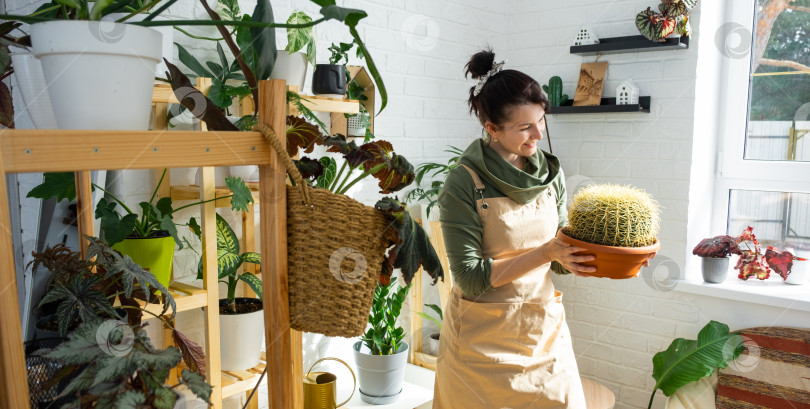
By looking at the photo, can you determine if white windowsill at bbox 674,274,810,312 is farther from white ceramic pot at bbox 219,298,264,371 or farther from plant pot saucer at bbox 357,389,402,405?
white ceramic pot at bbox 219,298,264,371

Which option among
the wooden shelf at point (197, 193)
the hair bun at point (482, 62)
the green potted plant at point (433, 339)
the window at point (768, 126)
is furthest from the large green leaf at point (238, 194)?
the window at point (768, 126)

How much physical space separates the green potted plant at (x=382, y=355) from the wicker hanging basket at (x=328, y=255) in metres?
1.19

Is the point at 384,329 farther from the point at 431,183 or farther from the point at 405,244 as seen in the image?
the point at 405,244

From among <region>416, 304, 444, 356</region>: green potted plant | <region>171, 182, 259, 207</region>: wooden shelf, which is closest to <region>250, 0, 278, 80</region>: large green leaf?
<region>171, 182, 259, 207</region>: wooden shelf

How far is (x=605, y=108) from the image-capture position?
244 centimetres

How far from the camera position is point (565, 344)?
1.53 metres

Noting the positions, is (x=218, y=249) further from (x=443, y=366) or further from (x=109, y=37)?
(x=109, y=37)

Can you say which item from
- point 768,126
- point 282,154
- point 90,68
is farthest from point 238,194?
point 768,126

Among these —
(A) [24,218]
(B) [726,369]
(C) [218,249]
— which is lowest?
(B) [726,369]

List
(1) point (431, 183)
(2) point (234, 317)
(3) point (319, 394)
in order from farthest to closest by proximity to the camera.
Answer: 1. (1) point (431, 183)
2. (3) point (319, 394)
3. (2) point (234, 317)

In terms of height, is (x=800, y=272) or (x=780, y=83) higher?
(x=780, y=83)

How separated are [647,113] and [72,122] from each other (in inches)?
87.7

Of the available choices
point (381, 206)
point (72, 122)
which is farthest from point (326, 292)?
point (72, 122)

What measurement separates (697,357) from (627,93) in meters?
1.05
